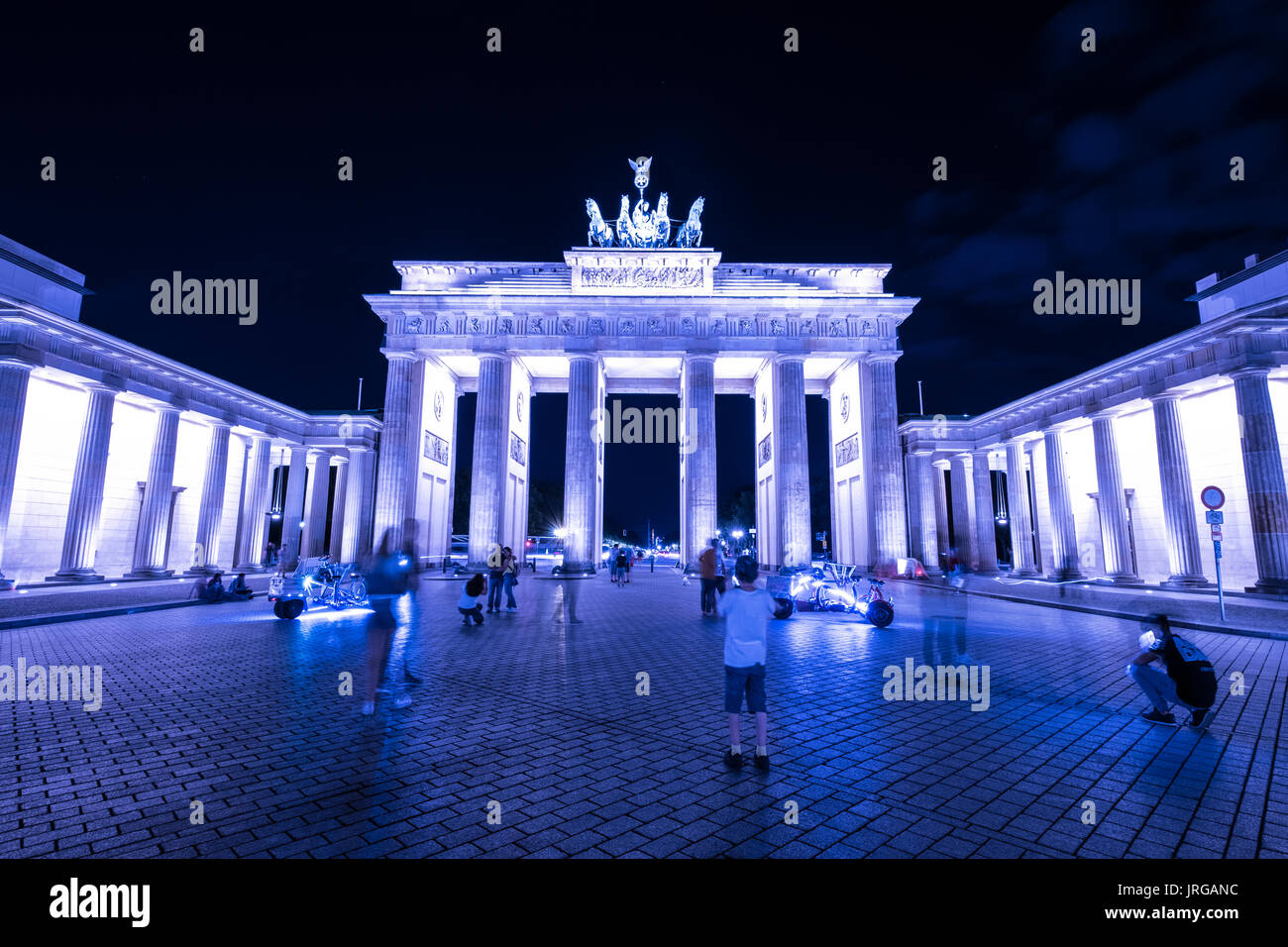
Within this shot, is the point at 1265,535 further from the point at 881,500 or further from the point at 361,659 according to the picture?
the point at 361,659

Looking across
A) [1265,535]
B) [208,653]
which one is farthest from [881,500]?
[208,653]

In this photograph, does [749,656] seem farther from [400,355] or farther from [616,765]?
[400,355]

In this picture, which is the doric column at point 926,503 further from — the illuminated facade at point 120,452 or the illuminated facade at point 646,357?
the illuminated facade at point 120,452

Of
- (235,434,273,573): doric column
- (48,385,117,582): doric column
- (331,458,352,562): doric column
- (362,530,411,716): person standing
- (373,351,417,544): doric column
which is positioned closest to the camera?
(362,530,411,716): person standing

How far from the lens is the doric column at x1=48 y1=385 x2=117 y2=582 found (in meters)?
21.4

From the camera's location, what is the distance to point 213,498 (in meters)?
29.0

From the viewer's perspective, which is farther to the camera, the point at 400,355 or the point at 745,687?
the point at 400,355

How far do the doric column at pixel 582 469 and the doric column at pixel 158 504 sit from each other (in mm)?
19213

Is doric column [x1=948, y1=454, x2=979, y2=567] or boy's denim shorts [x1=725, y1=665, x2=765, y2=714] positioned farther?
doric column [x1=948, y1=454, x2=979, y2=567]

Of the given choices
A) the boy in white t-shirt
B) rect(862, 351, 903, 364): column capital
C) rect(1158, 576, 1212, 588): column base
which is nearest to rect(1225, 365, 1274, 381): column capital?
rect(1158, 576, 1212, 588): column base

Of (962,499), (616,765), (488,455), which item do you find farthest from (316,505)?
(962,499)

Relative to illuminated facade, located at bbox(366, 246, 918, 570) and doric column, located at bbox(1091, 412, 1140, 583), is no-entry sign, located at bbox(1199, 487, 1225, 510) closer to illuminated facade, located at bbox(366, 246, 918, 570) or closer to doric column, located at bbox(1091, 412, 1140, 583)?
doric column, located at bbox(1091, 412, 1140, 583)

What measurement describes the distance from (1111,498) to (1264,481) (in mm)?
6339

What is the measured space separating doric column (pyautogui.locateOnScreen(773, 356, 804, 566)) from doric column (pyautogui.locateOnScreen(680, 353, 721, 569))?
557 mm
